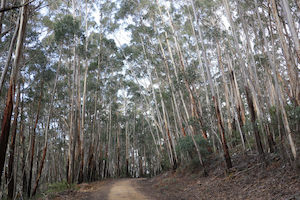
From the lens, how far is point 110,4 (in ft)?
59.3

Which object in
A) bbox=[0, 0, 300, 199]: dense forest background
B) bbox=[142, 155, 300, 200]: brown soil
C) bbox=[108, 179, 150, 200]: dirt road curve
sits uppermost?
bbox=[0, 0, 300, 199]: dense forest background

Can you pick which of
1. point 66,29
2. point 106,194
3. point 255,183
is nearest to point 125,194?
point 106,194

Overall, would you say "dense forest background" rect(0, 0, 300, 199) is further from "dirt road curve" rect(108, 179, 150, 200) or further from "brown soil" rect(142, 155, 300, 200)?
"dirt road curve" rect(108, 179, 150, 200)

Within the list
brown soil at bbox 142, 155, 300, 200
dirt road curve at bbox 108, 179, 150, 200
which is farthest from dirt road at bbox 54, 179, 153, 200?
brown soil at bbox 142, 155, 300, 200

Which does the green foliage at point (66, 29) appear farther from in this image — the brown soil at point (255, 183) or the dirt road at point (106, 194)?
the brown soil at point (255, 183)

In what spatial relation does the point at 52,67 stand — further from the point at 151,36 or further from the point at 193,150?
the point at 193,150

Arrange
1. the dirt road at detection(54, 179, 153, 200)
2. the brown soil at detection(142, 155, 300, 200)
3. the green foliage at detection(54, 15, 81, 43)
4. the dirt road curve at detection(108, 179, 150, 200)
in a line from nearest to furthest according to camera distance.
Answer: the brown soil at detection(142, 155, 300, 200) → the dirt road curve at detection(108, 179, 150, 200) → the dirt road at detection(54, 179, 153, 200) → the green foliage at detection(54, 15, 81, 43)

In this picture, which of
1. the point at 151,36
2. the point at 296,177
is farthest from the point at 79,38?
the point at 296,177

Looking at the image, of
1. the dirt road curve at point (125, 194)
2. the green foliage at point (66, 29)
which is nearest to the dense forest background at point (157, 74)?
the green foliage at point (66, 29)

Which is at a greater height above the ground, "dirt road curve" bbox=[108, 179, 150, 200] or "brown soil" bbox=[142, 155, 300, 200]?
"brown soil" bbox=[142, 155, 300, 200]

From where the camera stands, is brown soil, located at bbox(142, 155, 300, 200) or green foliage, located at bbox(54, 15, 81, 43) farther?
green foliage, located at bbox(54, 15, 81, 43)

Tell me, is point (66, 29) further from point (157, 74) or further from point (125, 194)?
point (125, 194)

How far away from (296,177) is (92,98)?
19.7 m

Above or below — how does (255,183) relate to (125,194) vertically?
above
